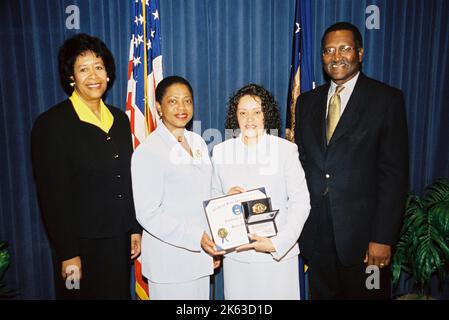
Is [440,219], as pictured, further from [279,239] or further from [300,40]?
[300,40]

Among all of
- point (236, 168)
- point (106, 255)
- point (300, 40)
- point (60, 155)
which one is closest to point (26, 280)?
point (106, 255)

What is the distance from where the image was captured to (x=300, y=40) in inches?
126

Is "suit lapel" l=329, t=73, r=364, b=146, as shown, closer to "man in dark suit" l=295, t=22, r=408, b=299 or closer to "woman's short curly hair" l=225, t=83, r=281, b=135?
"man in dark suit" l=295, t=22, r=408, b=299

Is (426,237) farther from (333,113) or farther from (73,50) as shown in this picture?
(73,50)

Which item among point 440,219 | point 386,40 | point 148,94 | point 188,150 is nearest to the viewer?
point 188,150

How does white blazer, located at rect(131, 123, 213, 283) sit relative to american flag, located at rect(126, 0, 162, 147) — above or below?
below

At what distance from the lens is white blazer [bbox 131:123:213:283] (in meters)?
2.11

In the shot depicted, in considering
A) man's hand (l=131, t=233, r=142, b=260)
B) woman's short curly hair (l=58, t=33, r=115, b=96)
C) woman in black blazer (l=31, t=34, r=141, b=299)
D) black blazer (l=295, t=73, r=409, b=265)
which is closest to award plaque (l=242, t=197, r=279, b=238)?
black blazer (l=295, t=73, r=409, b=265)

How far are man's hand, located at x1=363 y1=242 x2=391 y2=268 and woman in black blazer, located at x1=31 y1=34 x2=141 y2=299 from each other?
66.0 inches

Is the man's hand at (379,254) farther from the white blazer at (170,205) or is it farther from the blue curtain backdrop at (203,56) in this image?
the blue curtain backdrop at (203,56)

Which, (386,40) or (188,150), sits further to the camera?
(386,40)

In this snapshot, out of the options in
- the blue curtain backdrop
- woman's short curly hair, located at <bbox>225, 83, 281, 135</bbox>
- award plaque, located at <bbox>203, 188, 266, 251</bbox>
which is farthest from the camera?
the blue curtain backdrop

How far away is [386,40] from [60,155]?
3.26m

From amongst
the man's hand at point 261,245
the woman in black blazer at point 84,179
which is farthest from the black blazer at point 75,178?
the man's hand at point 261,245
